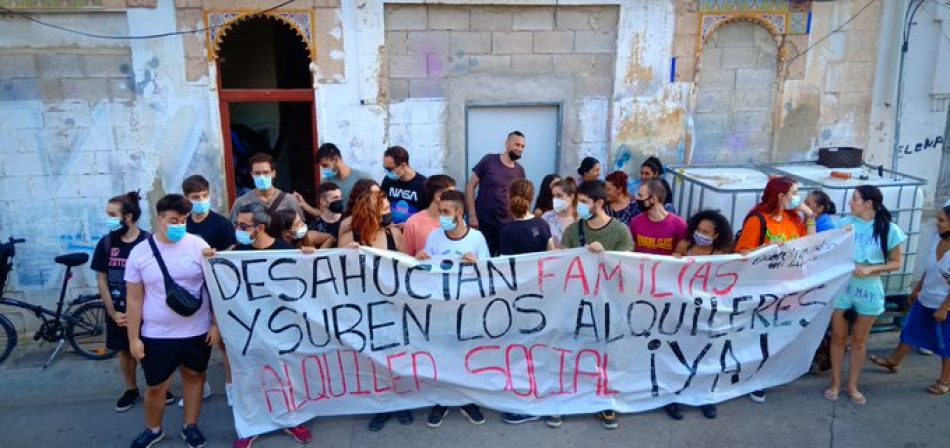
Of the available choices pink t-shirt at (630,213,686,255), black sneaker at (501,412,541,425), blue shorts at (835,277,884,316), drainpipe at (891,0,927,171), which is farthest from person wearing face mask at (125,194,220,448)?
drainpipe at (891,0,927,171)

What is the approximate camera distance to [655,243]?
5.64 metres

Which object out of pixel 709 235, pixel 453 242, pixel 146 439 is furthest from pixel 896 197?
pixel 146 439

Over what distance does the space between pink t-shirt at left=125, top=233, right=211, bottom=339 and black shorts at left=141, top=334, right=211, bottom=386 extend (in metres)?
0.04

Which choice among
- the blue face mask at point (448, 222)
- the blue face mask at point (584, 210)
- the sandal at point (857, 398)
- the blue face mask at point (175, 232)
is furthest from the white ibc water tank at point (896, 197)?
the blue face mask at point (175, 232)

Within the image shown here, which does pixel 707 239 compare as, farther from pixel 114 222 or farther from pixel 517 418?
pixel 114 222

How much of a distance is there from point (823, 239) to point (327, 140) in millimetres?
4491

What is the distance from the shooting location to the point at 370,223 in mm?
5281

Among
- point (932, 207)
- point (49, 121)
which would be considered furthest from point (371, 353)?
point (932, 207)

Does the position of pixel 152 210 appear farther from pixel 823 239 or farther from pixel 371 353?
pixel 823 239

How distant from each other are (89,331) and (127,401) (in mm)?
1336

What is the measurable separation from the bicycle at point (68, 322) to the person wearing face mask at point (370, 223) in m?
2.58

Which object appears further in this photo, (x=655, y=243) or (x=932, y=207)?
(x=932, y=207)

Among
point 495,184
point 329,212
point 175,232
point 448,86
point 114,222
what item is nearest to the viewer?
point 175,232

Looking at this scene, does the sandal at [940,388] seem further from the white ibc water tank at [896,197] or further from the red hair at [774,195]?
the red hair at [774,195]
